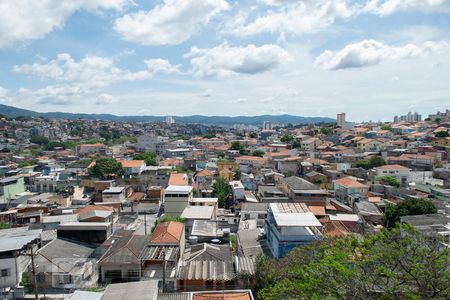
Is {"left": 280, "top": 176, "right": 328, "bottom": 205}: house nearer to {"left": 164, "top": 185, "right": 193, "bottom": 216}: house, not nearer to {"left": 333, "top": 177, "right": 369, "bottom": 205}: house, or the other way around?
{"left": 333, "top": 177, "right": 369, "bottom": 205}: house

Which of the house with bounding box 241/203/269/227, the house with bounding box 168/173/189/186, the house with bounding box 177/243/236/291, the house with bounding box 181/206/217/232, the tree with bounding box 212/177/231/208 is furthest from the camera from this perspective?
the house with bounding box 168/173/189/186

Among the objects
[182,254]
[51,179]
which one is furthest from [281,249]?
[51,179]

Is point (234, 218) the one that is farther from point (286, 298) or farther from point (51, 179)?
point (51, 179)

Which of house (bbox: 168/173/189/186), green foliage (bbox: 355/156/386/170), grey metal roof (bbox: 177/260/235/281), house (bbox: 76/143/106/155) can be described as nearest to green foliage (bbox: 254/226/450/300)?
grey metal roof (bbox: 177/260/235/281)

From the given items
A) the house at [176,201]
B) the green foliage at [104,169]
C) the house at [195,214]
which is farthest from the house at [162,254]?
the green foliage at [104,169]

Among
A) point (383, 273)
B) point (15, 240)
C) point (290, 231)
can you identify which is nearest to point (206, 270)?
point (290, 231)

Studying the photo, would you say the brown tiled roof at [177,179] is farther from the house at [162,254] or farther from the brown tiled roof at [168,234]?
the house at [162,254]
